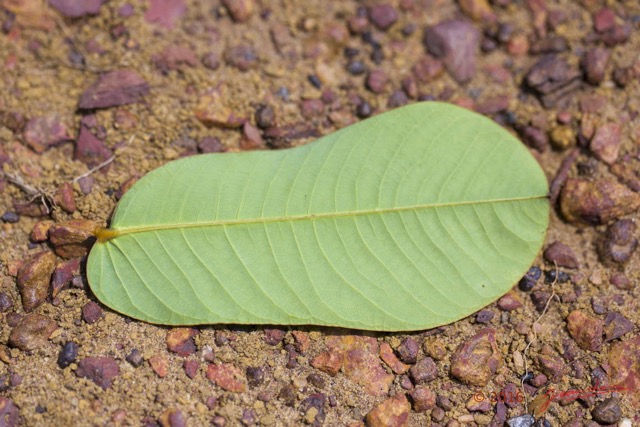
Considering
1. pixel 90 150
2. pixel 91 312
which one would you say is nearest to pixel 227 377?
pixel 91 312

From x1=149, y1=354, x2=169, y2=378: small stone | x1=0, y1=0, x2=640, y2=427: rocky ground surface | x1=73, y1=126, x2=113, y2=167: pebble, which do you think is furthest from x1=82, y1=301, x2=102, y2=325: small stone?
x1=73, y1=126, x2=113, y2=167: pebble

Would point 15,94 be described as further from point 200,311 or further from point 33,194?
point 200,311

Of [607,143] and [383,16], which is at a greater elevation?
[383,16]

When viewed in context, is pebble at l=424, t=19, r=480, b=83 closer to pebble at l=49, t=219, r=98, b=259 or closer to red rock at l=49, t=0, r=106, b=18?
red rock at l=49, t=0, r=106, b=18

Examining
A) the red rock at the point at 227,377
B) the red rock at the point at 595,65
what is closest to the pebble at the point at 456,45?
the red rock at the point at 595,65

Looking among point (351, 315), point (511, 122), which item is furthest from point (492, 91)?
point (351, 315)

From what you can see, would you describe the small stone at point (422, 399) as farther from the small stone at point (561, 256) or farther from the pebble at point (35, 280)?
the pebble at point (35, 280)

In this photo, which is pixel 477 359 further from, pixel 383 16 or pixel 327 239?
pixel 383 16
